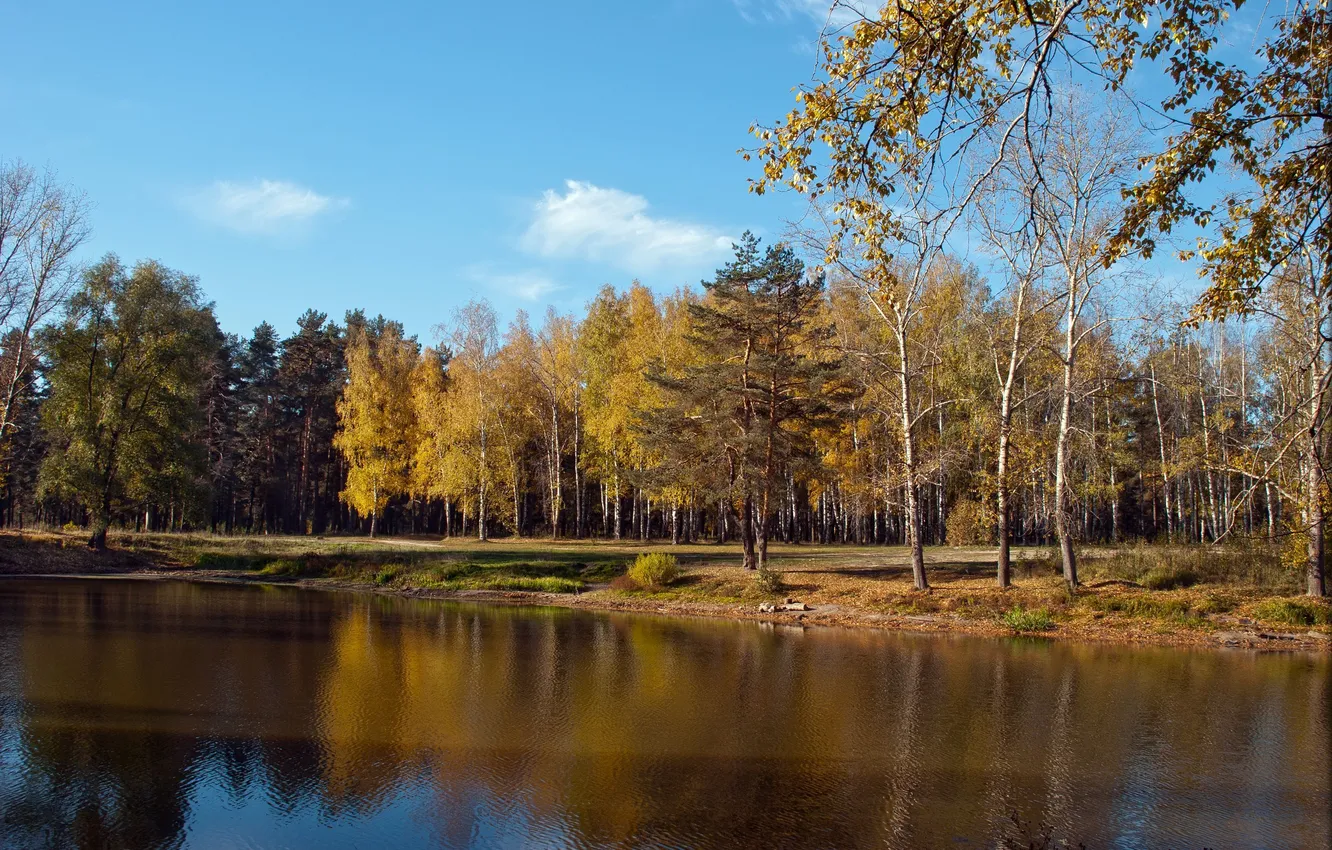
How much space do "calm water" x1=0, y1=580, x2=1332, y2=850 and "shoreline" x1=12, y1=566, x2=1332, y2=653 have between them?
157cm

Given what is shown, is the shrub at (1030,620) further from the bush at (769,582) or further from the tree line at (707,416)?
the bush at (769,582)

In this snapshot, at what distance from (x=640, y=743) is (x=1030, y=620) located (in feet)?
45.8

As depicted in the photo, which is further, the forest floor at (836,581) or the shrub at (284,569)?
the shrub at (284,569)

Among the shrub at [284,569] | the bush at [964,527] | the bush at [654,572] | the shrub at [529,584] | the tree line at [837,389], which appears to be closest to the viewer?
the tree line at [837,389]

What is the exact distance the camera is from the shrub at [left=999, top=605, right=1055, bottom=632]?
69.0 ft

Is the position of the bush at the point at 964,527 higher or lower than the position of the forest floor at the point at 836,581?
higher

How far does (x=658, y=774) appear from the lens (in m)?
9.59

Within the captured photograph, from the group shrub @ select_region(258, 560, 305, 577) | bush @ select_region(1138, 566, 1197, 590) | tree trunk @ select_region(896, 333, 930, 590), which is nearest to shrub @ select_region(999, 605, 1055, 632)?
tree trunk @ select_region(896, 333, 930, 590)

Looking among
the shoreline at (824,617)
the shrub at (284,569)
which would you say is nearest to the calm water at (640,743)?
the shoreline at (824,617)

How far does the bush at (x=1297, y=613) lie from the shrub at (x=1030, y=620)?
4543mm

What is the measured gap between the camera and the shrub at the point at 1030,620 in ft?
69.0

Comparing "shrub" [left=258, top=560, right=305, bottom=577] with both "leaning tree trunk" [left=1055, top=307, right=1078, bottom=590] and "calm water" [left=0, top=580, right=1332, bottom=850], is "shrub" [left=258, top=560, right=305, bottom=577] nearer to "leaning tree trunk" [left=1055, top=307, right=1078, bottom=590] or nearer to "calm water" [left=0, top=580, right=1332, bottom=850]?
"calm water" [left=0, top=580, right=1332, bottom=850]

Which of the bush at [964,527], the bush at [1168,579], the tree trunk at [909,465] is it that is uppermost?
the tree trunk at [909,465]

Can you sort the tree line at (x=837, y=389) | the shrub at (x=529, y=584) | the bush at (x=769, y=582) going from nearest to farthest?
the tree line at (x=837, y=389)
the bush at (x=769, y=582)
the shrub at (x=529, y=584)
